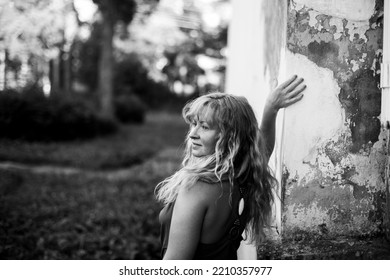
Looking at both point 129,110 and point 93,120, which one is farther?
point 129,110

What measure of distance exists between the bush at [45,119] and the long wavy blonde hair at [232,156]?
11.1 meters

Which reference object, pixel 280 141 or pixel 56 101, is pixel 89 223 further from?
pixel 56 101

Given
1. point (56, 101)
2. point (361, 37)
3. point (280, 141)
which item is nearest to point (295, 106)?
point (280, 141)

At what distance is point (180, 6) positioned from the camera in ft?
60.6

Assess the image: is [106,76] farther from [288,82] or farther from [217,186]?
[217,186]

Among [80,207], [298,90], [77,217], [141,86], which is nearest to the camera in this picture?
[298,90]

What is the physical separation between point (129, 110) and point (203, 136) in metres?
17.5

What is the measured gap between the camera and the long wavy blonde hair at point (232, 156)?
5.80 feet

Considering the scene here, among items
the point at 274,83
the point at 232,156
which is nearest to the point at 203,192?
the point at 232,156

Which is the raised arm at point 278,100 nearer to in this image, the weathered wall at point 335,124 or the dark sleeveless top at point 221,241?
the weathered wall at point 335,124

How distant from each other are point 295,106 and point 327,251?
2.44 feet

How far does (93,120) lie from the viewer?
14258 millimetres

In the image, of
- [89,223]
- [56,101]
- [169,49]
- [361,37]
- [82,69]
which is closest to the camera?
[361,37]

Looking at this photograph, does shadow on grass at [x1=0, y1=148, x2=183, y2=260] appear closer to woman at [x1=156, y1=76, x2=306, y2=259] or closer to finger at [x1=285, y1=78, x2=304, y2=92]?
woman at [x1=156, y1=76, x2=306, y2=259]
